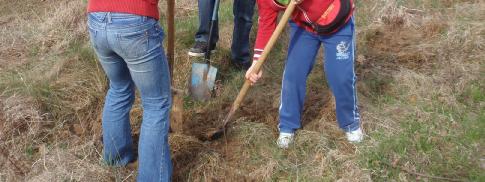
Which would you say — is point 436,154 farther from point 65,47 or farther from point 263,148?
point 65,47

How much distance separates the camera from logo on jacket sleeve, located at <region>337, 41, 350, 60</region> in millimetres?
2914

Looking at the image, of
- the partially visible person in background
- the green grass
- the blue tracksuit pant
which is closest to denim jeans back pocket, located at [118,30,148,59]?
the partially visible person in background

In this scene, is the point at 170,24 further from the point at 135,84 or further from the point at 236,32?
the point at 236,32

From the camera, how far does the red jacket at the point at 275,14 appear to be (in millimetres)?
2820

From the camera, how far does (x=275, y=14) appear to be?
2.95 metres

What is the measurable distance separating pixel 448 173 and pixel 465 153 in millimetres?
221

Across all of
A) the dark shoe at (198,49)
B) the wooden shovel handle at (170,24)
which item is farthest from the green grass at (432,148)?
the dark shoe at (198,49)

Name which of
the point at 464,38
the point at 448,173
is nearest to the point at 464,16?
the point at 464,38

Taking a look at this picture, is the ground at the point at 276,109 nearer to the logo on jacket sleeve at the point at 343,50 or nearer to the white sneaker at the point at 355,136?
the white sneaker at the point at 355,136

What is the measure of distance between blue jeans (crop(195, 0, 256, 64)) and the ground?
0.19 meters

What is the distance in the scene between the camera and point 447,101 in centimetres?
364

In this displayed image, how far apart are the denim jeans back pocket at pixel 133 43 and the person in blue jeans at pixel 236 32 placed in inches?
73.5

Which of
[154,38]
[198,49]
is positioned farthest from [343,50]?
[198,49]

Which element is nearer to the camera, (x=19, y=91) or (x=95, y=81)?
(x=19, y=91)
